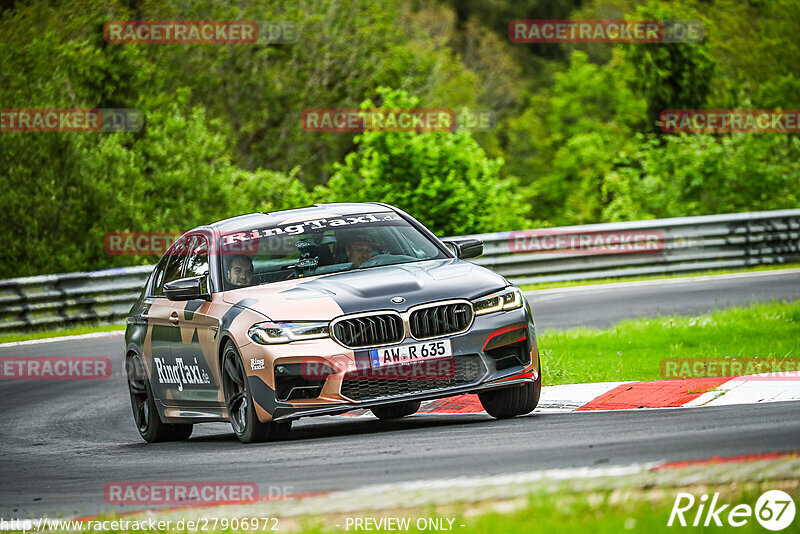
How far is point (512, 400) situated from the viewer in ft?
31.3

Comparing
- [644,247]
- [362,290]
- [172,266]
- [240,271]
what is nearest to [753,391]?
[362,290]

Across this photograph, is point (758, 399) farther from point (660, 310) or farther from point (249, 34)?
point (249, 34)

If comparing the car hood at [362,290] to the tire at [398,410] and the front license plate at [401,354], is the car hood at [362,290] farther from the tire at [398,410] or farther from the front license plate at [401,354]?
the tire at [398,410]

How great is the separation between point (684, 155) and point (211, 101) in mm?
21485

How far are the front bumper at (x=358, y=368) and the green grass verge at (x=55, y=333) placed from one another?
1110 cm

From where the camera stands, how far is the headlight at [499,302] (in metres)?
9.01

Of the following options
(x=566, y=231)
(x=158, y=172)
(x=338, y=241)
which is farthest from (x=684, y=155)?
(x=338, y=241)

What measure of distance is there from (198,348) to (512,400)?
234cm

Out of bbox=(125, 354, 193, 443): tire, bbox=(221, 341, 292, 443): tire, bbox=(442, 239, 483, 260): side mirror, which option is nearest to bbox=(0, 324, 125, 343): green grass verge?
bbox=(125, 354, 193, 443): tire

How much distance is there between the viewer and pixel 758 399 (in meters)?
9.23

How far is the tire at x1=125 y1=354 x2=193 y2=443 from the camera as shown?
35.6ft

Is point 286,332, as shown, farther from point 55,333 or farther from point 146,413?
point 55,333

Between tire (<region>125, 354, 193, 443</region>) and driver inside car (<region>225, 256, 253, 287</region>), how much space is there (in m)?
1.57

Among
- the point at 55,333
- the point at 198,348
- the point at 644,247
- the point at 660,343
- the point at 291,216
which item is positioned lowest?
the point at 55,333
